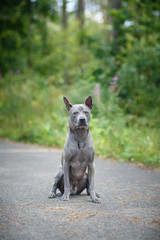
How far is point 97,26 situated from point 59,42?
13.2 m

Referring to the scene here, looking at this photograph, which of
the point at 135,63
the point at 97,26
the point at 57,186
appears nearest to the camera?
the point at 57,186

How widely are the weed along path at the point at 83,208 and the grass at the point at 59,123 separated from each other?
1.33 m

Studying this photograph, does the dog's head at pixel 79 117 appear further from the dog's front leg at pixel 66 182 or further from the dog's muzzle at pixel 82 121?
the dog's front leg at pixel 66 182

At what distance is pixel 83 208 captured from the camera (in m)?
4.05


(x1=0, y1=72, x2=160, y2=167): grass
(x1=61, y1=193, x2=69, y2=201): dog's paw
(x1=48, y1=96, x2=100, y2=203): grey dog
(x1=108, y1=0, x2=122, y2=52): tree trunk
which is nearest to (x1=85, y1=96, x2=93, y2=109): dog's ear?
(x1=48, y1=96, x2=100, y2=203): grey dog

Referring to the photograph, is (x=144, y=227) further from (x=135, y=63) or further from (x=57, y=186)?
(x=135, y=63)

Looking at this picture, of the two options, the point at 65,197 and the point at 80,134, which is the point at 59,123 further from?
the point at 65,197

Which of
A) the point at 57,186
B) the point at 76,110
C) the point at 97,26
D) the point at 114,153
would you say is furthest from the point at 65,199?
the point at 97,26

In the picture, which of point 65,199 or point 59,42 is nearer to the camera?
point 65,199

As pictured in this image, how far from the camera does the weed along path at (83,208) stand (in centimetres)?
318

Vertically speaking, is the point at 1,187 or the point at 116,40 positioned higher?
the point at 116,40

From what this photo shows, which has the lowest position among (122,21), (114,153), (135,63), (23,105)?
(114,153)

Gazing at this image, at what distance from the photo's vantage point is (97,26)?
1473 inches

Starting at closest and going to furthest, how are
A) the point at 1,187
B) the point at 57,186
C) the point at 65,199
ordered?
the point at 65,199 < the point at 57,186 < the point at 1,187
